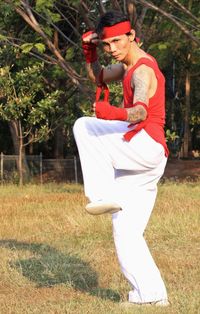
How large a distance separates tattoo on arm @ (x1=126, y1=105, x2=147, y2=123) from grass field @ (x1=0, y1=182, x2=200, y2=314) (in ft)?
4.88

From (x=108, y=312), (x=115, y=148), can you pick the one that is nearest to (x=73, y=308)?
(x=108, y=312)

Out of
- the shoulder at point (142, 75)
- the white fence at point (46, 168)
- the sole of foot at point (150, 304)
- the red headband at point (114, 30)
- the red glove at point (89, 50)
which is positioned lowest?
the white fence at point (46, 168)

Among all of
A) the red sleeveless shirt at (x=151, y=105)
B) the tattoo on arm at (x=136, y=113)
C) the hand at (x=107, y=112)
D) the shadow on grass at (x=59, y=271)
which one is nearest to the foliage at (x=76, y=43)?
the shadow on grass at (x=59, y=271)

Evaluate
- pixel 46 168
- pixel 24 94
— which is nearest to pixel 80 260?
pixel 24 94

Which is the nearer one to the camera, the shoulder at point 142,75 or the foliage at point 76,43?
the shoulder at point 142,75

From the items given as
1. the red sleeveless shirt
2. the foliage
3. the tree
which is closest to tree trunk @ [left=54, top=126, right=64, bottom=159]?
the foliage

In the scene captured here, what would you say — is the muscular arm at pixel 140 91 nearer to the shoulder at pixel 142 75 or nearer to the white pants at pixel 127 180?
the shoulder at pixel 142 75

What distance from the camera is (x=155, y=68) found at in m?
5.55

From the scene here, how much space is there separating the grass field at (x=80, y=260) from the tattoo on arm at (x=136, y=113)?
149cm

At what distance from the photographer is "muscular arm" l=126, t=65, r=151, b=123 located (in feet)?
17.1

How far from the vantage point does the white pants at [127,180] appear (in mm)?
5582

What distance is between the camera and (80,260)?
27.5 feet

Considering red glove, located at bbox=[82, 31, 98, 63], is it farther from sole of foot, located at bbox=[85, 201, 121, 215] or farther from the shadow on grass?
the shadow on grass

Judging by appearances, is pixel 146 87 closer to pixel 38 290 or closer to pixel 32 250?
pixel 38 290
